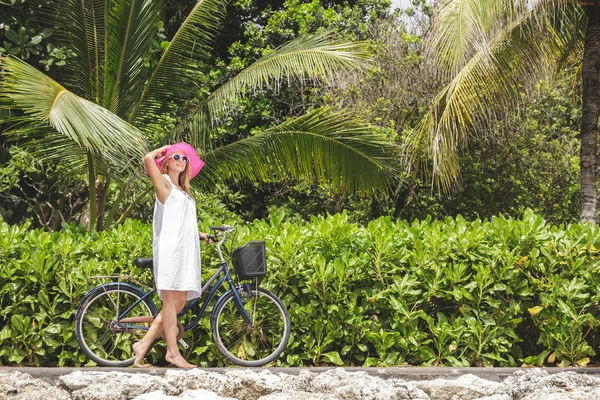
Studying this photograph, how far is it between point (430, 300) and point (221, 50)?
11569mm

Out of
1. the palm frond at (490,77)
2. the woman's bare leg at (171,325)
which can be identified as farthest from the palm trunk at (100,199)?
the palm frond at (490,77)

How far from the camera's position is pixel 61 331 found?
6.29m

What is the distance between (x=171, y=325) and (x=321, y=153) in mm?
3138

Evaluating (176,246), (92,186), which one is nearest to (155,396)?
(176,246)

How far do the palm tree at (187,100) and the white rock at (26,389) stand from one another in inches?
104

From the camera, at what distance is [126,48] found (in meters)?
8.62

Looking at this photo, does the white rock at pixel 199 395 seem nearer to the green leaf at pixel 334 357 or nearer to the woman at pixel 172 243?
the woman at pixel 172 243

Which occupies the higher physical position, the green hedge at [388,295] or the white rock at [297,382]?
the green hedge at [388,295]

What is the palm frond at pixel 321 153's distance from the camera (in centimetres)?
820

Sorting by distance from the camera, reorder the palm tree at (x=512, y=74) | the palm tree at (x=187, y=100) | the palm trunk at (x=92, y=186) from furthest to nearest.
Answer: the palm tree at (x=512, y=74) → the palm tree at (x=187, y=100) → the palm trunk at (x=92, y=186)

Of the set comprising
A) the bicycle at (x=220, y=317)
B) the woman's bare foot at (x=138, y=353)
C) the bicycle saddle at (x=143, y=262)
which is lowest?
the woman's bare foot at (x=138, y=353)

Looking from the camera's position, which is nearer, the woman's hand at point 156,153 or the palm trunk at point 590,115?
the woman's hand at point 156,153

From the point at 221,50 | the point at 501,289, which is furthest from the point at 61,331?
the point at 221,50

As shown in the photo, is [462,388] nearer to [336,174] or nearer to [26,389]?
[26,389]
